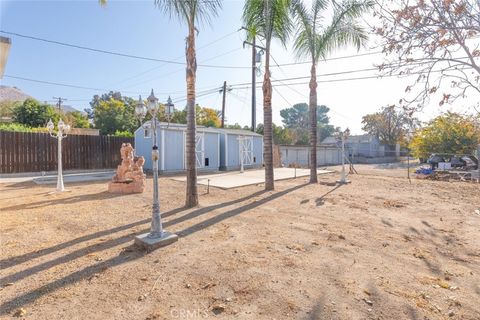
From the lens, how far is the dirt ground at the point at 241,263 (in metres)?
2.58

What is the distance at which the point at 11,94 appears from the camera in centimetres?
2759

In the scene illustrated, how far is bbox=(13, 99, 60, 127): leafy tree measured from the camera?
19609 millimetres

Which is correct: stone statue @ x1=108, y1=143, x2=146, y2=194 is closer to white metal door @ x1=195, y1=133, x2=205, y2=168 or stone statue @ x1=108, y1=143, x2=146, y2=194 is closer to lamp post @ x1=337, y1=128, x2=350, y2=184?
white metal door @ x1=195, y1=133, x2=205, y2=168

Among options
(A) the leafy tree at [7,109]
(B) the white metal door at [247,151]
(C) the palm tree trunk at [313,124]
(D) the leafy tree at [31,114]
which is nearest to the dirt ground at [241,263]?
(C) the palm tree trunk at [313,124]

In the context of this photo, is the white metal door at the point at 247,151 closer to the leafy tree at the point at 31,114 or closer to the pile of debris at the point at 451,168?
the pile of debris at the point at 451,168

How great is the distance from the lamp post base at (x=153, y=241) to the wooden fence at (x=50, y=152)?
12.1m

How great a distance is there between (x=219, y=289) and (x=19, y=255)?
8.96 feet

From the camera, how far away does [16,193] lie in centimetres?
795

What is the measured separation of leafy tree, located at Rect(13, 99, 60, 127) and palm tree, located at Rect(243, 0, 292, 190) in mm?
17970

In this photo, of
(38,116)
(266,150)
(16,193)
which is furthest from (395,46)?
(38,116)

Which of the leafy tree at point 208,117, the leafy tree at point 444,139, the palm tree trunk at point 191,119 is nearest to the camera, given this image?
the palm tree trunk at point 191,119

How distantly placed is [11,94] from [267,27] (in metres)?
30.1

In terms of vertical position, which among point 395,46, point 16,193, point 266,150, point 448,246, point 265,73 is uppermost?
point 265,73

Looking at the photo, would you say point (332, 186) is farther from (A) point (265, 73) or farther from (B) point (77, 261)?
(B) point (77, 261)
